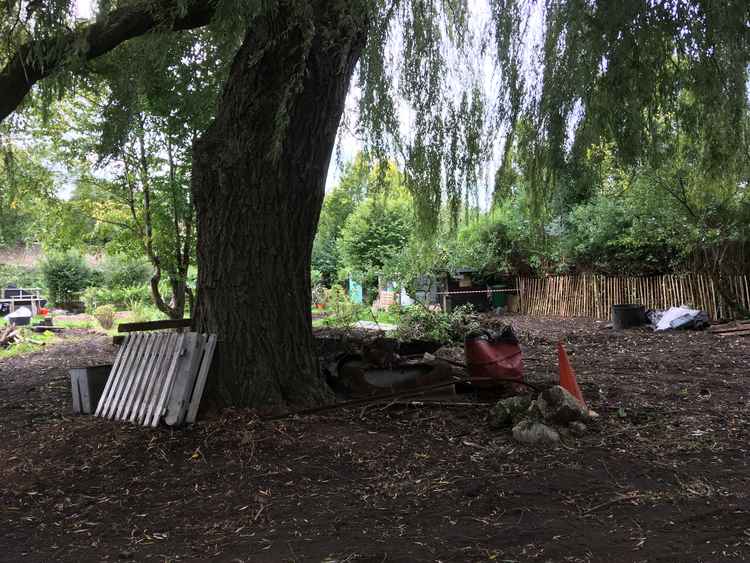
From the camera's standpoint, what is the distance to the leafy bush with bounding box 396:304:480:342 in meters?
9.55

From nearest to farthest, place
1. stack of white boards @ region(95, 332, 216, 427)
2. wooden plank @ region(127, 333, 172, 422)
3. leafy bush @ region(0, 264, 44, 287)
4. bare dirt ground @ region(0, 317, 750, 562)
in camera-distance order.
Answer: bare dirt ground @ region(0, 317, 750, 562) < stack of white boards @ region(95, 332, 216, 427) < wooden plank @ region(127, 333, 172, 422) < leafy bush @ region(0, 264, 44, 287)

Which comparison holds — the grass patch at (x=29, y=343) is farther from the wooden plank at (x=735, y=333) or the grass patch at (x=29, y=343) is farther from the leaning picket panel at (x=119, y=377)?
the wooden plank at (x=735, y=333)

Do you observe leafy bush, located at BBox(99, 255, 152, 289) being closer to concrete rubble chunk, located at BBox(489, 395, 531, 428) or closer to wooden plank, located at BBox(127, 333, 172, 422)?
wooden plank, located at BBox(127, 333, 172, 422)

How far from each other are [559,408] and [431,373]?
1380 millimetres

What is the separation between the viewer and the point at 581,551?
2348 millimetres

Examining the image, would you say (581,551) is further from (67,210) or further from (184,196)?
(67,210)

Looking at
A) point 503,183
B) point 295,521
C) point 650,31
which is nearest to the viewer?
point 295,521

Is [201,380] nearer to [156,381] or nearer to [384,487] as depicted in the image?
[156,381]

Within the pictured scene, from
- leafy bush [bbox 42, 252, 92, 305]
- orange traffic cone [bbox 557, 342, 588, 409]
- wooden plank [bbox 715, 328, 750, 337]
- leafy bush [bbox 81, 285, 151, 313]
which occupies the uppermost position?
leafy bush [bbox 42, 252, 92, 305]

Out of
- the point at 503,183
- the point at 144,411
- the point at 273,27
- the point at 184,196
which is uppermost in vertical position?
the point at 273,27

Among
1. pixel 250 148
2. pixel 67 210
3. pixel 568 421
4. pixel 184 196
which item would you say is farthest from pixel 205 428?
pixel 67 210

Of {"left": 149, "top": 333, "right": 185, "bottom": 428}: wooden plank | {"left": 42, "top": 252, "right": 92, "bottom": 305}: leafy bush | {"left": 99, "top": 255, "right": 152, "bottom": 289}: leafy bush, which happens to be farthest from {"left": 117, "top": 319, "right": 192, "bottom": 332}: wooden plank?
{"left": 42, "top": 252, "right": 92, "bottom": 305}: leafy bush

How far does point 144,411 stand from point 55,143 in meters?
6.82

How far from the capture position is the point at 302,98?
14.2 feet
